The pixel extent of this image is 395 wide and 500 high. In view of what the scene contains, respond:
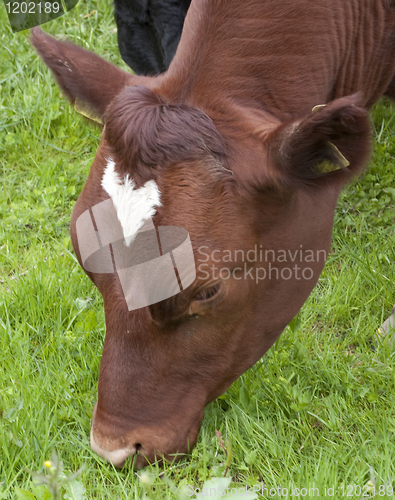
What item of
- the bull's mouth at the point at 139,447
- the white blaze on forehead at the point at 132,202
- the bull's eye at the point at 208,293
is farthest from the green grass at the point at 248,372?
the white blaze on forehead at the point at 132,202

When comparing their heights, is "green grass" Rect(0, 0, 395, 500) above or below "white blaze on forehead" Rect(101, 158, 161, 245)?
below

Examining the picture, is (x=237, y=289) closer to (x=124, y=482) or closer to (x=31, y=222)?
(x=124, y=482)

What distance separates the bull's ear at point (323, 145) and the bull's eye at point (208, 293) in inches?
17.2

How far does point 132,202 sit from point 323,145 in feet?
2.22

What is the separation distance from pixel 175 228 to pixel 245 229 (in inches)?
11.0

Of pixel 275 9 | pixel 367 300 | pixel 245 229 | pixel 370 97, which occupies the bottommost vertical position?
pixel 367 300

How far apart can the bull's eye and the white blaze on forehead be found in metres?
0.30

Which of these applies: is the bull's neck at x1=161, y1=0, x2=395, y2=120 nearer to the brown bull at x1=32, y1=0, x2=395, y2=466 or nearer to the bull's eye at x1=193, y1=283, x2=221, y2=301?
the brown bull at x1=32, y1=0, x2=395, y2=466

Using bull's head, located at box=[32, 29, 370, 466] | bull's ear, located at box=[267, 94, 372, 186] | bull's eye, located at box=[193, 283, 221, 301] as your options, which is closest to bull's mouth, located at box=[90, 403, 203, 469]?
bull's head, located at box=[32, 29, 370, 466]

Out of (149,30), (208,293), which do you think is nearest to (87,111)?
(208,293)

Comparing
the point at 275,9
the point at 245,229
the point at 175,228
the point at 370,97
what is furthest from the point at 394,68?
the point at 175,228

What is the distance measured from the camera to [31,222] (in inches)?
172

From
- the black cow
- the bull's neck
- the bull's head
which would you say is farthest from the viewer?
the black cow

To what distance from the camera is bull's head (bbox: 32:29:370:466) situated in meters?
2.08
